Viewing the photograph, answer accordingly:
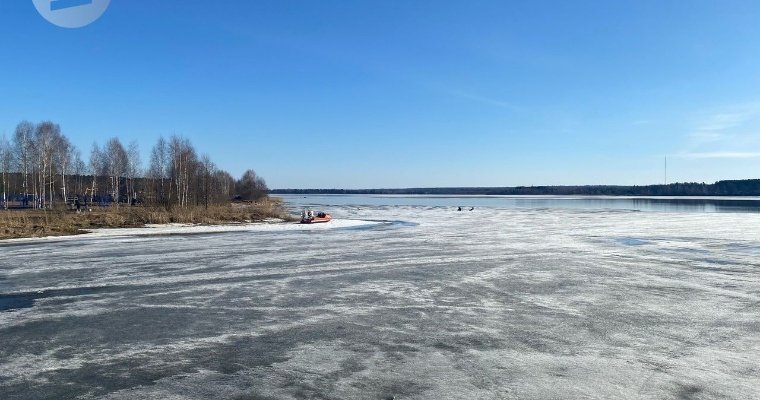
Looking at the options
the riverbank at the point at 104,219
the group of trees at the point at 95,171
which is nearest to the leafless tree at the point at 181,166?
the group of trees at the point at 95,171

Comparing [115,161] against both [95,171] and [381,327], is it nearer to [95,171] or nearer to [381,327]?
[95,171]

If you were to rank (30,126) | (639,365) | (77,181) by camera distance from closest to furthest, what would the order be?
(639,365), (30,126), (77,181)

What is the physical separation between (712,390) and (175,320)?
18.4 feet

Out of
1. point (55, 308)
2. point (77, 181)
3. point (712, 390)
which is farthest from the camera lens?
point (77, 181)

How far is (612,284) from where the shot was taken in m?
9.21

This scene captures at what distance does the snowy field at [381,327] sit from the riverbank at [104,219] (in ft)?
28.4

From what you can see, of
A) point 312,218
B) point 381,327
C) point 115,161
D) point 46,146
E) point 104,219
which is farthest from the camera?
point 115,161

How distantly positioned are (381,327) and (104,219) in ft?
76.3

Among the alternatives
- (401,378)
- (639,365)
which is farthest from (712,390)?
(401,378)

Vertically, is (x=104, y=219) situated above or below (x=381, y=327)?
above

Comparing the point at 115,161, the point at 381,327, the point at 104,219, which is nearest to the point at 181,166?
the point at 115,161

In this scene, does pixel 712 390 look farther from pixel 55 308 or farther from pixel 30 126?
pixel 30 126

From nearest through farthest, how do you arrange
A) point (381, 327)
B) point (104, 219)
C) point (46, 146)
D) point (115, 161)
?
point (381, 327), point (104, 219), point (46, 146), point (115, 161)

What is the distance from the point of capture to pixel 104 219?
84.1 feet
